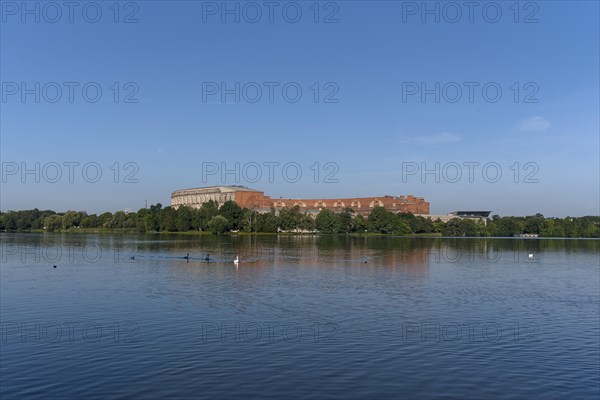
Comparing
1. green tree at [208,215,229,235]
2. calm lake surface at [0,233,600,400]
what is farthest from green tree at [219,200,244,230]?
calm lake surface at [0,233,600,400]

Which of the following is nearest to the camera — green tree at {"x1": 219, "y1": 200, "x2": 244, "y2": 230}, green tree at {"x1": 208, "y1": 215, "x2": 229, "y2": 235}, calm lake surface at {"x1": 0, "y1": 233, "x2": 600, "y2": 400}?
calm lake surface at {"x1": 0, "y1": 233, "x2": 600, "y2": 400}

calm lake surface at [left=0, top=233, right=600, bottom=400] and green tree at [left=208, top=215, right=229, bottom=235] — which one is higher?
green tree at [left=208, top=215, right=229, bottom=235]

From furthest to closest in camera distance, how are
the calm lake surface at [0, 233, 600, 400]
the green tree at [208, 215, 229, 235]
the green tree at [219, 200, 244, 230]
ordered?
the green tree at [219, 200, 244, 230], the green tree at [208, 215, 229, 235], the calm lake surface at [0, 233, 600, 400]

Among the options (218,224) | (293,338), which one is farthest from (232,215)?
(293,338)

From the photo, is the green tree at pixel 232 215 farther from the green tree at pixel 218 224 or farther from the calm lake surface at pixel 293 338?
the calm lake surface at pixel 293 338

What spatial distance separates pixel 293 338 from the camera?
23469 mm

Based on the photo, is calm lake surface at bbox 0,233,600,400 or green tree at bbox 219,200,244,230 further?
green tree at bbox 219,200,244,230

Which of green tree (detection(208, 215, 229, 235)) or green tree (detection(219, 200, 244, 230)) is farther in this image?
green tree (detection(219, 200, 244, 230))

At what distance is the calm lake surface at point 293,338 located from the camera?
17125 millimetres

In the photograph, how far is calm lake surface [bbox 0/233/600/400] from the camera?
17.1m

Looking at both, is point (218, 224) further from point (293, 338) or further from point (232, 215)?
point (293, 338)

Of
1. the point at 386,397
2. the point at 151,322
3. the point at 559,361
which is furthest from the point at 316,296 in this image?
the point at 386,397

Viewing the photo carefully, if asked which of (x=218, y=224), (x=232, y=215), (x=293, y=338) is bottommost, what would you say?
(x=293, y=338)

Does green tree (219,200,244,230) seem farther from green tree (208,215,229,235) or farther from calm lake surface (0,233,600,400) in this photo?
calm lake surface (0,233,600,400)
